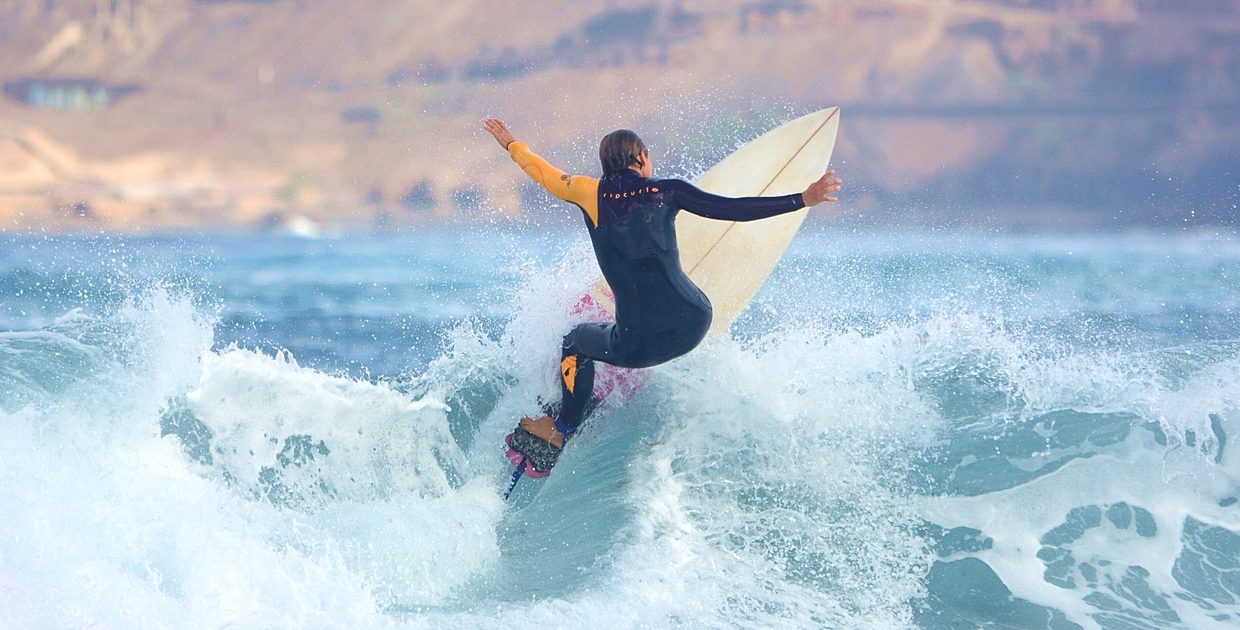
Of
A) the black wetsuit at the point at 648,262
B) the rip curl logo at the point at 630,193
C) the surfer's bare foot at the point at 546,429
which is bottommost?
the surfer's bare foot at the point at 546,429

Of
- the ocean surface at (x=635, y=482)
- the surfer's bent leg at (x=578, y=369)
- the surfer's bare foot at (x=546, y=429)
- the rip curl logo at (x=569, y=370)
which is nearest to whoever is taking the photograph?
the ocean surface at (x=635, y=482)

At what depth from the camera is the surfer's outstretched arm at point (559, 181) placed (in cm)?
419

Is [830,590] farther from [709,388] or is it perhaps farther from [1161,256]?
[1161,256]

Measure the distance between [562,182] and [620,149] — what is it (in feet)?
1.05

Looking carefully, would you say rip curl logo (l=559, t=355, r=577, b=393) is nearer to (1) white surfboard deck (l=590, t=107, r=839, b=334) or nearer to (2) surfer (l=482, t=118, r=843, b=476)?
(2) surfer (l=482, t=118, r=843, b=476)

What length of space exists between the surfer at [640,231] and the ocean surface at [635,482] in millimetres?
783

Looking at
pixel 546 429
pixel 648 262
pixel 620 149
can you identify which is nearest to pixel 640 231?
pixel 648 262

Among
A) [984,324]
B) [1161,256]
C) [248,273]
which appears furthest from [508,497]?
[1161,256]

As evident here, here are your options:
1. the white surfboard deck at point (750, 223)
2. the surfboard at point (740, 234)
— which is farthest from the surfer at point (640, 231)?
the white surfboard deck at point (750, 223)

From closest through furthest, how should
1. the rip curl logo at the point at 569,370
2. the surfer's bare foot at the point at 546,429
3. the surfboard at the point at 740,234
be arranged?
the rip curl logo at the point at 569,370
the surfer's bare foot at the point at 546,429
the surfboard at the point at 740,234

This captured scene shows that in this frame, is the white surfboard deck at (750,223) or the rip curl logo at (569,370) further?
the white surfboard deck at (750,223)

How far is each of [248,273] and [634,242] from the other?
28.1 m

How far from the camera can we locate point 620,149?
4.13m

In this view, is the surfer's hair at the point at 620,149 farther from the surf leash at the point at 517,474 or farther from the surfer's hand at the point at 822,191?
the surf leash at the point at 517,474
